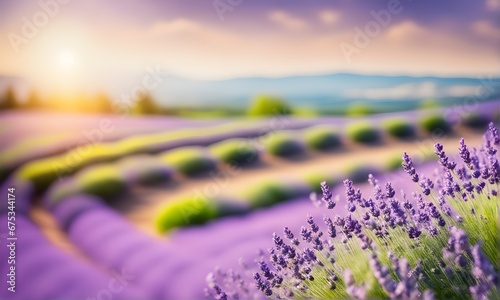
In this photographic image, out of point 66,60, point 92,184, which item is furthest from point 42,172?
point 66,60

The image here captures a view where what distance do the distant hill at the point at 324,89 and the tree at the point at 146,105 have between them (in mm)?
36

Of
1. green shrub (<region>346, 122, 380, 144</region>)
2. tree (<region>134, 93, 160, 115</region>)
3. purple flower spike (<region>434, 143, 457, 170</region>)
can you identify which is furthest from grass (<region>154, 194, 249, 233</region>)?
purple flower spike (<region>434, 143, 457, 170</region>)

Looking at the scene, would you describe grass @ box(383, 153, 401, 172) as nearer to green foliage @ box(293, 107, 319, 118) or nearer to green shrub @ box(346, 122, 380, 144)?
green shrub @ box(346, 122, 380, 144)

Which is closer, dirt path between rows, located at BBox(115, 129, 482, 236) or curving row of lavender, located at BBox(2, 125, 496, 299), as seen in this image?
curving row of lavender, located at BBox(2, 125, 496, 299)

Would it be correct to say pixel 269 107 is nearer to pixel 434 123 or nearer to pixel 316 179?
pixel 316 179

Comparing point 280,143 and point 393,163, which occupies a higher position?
point 280,143

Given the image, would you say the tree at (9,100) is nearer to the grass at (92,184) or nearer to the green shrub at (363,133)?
the grass at (92,184)

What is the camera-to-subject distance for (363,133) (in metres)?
2.84

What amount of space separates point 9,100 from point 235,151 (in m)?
1.11

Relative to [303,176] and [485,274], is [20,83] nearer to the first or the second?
[303,176]

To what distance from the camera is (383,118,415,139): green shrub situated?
277 cm

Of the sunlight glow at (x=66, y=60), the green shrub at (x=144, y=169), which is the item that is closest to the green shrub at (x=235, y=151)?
the green shrub at (x=144, y=169)

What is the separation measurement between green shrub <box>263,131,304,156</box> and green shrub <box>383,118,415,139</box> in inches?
17.4

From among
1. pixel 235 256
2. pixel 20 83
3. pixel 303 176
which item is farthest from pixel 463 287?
pixel 20 83
